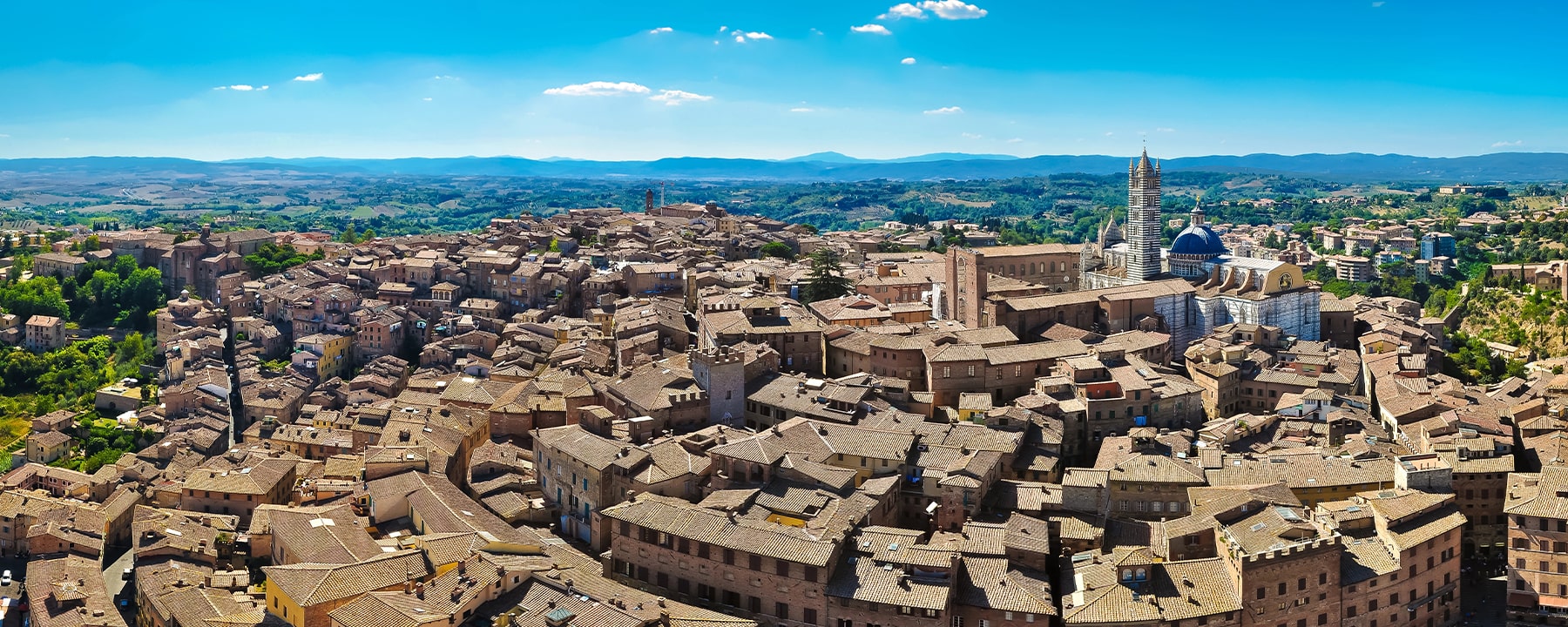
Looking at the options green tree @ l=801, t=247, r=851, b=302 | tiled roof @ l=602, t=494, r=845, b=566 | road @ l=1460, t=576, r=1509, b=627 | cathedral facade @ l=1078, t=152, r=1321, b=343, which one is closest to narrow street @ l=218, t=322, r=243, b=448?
green tree @ l=801, t=247, r=851, b=302

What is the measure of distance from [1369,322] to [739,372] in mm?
34612

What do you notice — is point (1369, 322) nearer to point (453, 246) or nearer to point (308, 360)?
point (308, 360)

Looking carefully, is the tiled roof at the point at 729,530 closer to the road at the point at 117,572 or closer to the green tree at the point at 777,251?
the road at the point at 117,572

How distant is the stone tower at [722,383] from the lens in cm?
4538

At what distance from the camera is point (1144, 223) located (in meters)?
70.4

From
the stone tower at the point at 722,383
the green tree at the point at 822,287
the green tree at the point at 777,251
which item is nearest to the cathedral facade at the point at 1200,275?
the green tree at the point at 822,287

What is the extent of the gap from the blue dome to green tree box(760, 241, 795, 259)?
29.5 m

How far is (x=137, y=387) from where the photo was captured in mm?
71875

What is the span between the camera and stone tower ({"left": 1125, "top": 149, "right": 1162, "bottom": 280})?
69500mm

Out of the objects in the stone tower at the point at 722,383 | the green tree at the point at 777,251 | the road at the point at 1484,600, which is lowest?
the road at the point at 1484,600

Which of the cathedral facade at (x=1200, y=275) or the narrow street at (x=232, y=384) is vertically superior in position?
the cathedral facade at (x=1200, y=275)

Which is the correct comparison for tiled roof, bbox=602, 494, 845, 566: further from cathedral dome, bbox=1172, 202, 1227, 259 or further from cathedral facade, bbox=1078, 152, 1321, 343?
Result: cathedral dome, bbox=1172, 202, 1227, 259

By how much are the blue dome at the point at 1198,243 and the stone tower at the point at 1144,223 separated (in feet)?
4.06

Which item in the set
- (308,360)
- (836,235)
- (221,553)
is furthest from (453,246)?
(221,553)
